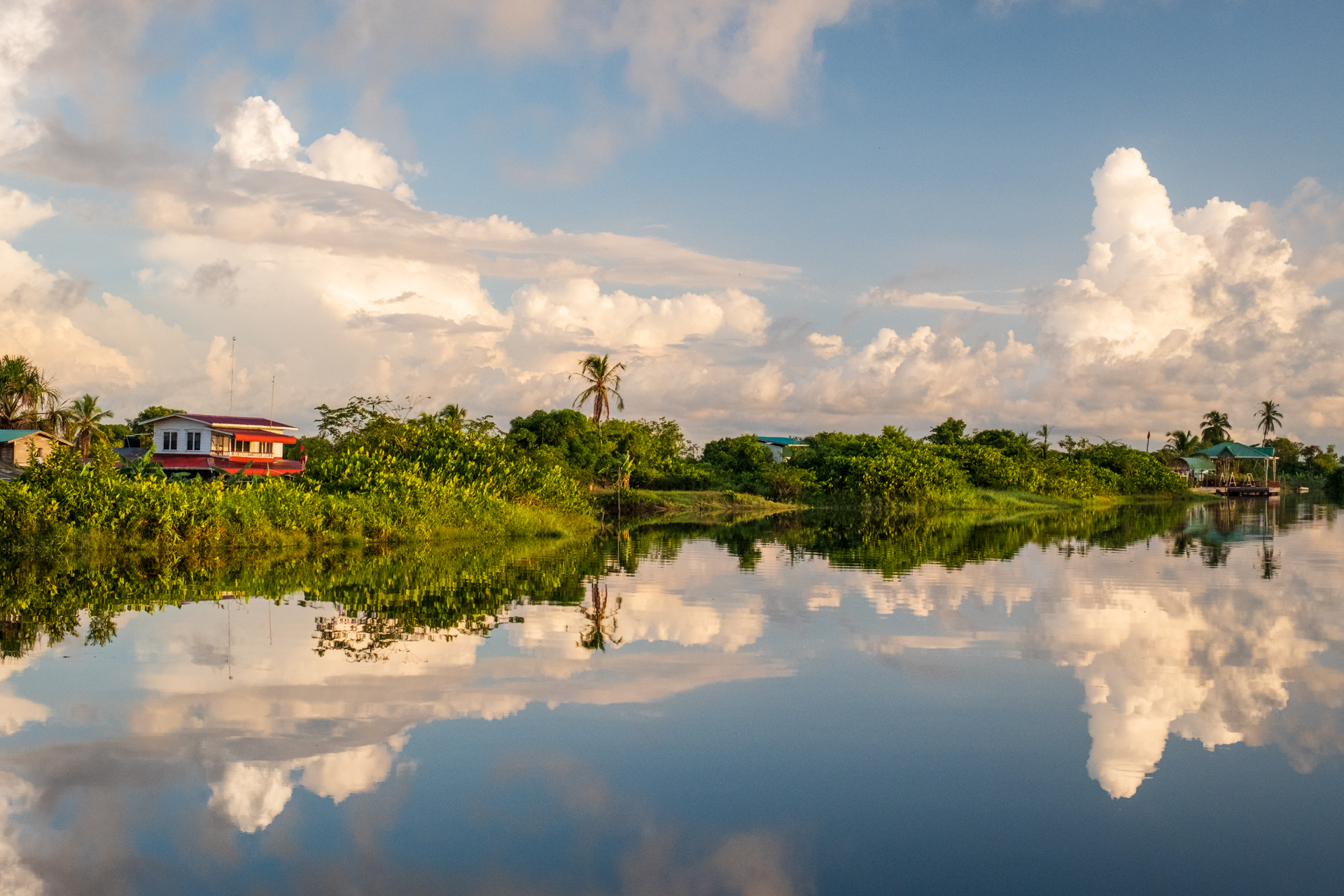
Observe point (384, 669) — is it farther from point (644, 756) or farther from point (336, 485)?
point (336, 485)

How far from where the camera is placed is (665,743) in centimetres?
887

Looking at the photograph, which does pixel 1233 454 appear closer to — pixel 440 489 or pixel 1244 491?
pixel 1244 491

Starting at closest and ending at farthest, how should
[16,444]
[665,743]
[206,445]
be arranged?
[665,743]
[16,444]
[206,445]

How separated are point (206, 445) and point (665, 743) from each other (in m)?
53.0

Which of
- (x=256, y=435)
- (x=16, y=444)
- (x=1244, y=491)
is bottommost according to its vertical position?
(x=1244, y=491)

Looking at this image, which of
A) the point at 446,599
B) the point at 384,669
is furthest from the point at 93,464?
the point at 384,669

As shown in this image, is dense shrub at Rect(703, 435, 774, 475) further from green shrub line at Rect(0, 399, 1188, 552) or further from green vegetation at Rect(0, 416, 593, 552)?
green vegetation at Rect(0, 416, 593, 552)

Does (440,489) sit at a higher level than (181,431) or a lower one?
lower

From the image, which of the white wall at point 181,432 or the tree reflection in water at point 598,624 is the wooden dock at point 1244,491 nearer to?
the white wall at point 181,432

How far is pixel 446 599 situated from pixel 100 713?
7.61 meters

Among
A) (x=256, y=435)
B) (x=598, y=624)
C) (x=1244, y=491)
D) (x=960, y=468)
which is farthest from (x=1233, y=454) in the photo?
(x=598, y=624)

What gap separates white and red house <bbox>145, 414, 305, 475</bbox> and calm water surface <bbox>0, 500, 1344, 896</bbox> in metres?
39.2

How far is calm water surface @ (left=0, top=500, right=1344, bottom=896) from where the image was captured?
635 cm

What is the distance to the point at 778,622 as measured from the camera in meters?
15.5
